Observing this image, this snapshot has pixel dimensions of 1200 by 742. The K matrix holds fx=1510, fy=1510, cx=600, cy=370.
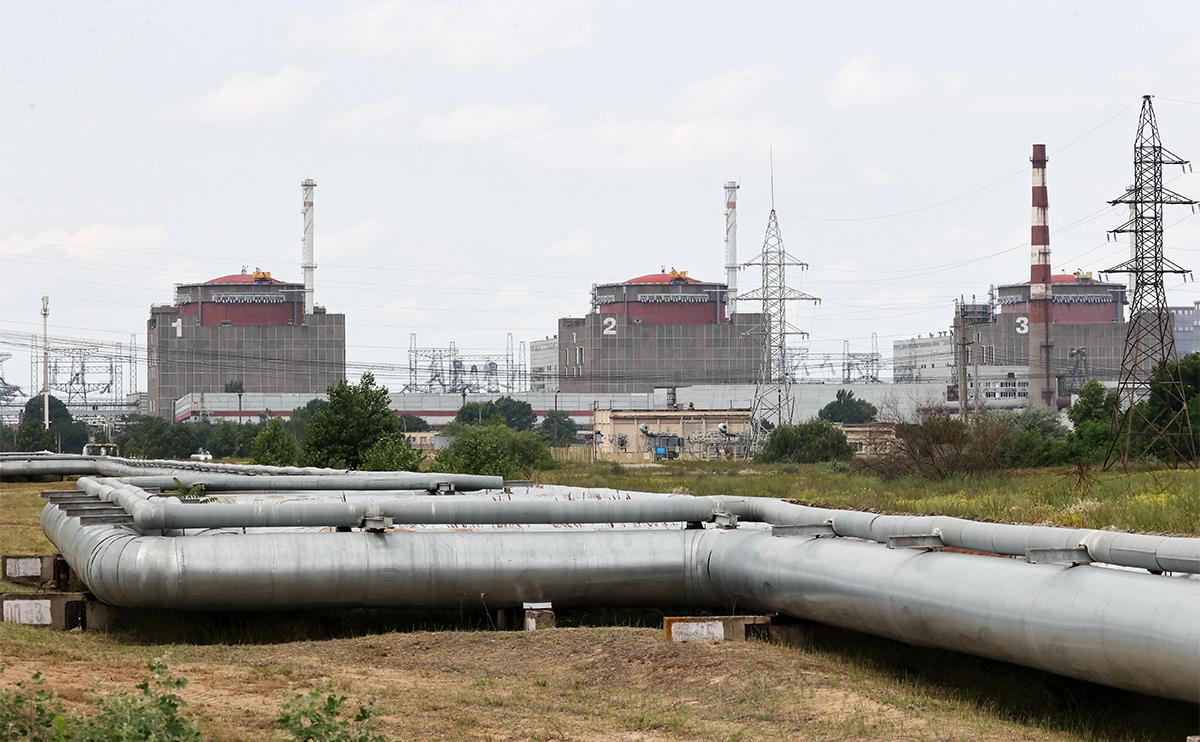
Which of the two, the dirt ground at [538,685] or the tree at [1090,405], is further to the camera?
the tree at [1090,405]

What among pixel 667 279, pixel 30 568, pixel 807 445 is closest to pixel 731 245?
pixel 667 279

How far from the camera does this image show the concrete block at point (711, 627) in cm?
1214

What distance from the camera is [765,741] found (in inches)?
343

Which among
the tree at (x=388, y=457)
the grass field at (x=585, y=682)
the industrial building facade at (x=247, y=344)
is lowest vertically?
the grass field at (x=585, y=682)

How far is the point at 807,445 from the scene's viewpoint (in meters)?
77.9

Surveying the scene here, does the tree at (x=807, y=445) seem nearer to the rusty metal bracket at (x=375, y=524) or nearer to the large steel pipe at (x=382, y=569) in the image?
the large steel pipe at (x=382, y=569)

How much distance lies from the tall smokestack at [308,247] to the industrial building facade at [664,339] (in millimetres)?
33305

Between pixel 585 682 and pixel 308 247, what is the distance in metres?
156

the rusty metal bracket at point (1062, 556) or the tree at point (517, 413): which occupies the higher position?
the tree at point (517, 413)

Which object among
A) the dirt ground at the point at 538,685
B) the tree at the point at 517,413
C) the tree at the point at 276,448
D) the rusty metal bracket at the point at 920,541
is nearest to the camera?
the dirt ground at the point at 538,685

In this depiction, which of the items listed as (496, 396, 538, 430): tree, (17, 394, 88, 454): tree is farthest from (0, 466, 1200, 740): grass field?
(496, 396, 538, 430): tree

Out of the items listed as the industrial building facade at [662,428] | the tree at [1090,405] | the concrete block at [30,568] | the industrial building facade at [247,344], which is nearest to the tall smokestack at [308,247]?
the industrial building facade at [247,344]

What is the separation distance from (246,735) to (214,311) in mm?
173770

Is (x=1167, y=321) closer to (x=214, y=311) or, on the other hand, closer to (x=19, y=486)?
(x=19, y=486)
